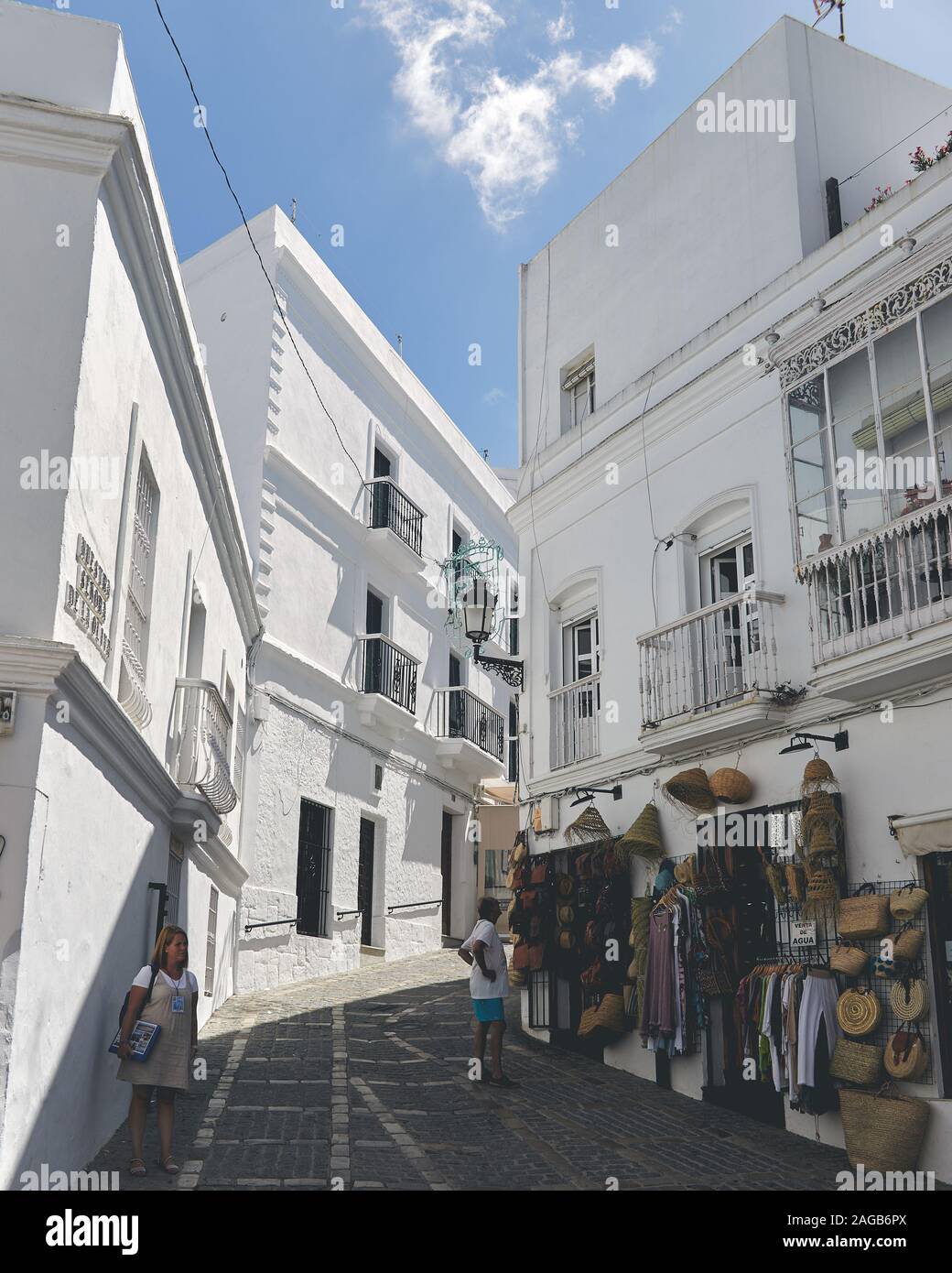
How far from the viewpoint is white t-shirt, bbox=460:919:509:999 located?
9000 millimetres

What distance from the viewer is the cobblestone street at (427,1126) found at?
6504mm

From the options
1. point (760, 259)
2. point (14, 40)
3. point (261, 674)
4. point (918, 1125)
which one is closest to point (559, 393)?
point (760, 259)

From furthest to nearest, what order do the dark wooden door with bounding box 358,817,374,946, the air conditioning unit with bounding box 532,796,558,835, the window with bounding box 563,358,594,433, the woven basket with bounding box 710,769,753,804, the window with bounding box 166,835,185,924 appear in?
the dark wooden door with bounding box 358,817,374,946 → the window with bounding box 563,358,594,433 → the air conditioning unit with bounding box 532,796,558,835 → the woven basket with bounding box 710,769,753,804 → the window with bounding box 166,835,185,924

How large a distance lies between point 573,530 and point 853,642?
506 cm

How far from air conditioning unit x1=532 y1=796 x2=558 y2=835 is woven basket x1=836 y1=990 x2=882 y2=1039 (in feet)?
15.0

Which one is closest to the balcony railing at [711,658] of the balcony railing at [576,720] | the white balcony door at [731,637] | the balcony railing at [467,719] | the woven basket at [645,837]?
the white balcony door at [731,637]

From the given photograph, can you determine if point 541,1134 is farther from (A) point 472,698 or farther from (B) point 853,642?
(A) point 472,698

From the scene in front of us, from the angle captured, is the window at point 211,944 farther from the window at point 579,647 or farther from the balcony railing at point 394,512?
the balcony railing at point 394,512

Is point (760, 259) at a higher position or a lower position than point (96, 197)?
higher

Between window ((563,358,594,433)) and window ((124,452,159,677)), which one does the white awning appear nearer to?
window ((124,452,159,677))

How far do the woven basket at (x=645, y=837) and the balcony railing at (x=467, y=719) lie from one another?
9.82 metres

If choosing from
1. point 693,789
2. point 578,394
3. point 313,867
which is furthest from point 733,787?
point 313,867

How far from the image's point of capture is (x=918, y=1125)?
7227 millimetres

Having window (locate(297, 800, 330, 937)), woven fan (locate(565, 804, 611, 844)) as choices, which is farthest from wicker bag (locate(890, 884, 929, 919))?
window (locate(297, 800, 330, 937))
